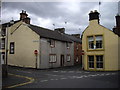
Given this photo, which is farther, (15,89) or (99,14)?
(99,14)

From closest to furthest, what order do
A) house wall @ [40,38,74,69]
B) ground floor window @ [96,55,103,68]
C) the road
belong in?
1. the road
2. ground floor window @ [96,55,103,68]
3. house wall @ [40,38,74,69]

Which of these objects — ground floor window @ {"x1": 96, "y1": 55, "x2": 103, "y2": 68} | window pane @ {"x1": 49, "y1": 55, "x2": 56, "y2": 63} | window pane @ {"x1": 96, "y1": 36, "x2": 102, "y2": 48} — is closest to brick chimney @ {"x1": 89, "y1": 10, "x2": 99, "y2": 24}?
window pane @ {"x1": 96, "y1": 36, "x2": 102, "y2": 48}

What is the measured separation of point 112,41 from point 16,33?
1629cm

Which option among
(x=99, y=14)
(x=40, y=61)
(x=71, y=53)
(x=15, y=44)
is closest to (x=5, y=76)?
(x=40, y=61)

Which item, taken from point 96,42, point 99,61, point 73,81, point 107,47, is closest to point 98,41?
point 96,42

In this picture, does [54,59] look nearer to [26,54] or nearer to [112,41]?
[26,54]

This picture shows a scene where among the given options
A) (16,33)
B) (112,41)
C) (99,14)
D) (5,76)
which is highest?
(99,14)

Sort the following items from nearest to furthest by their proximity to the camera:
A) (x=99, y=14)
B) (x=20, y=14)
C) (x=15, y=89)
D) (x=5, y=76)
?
(x=15, y=89) < (x=5, y=76) < (x=99, y=14) < (x=20, y=14)

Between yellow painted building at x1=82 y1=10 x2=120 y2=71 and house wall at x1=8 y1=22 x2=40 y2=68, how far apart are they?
25.8 ft

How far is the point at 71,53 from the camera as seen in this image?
120 feet

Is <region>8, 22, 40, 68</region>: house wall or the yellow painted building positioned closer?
the yellow painted building

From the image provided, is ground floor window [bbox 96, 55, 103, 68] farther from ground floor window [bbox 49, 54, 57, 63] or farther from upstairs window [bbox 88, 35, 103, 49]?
ground floor window [bbox 49, 54, 57, 63]

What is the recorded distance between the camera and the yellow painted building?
75.8ft

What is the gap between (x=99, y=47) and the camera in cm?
2408
